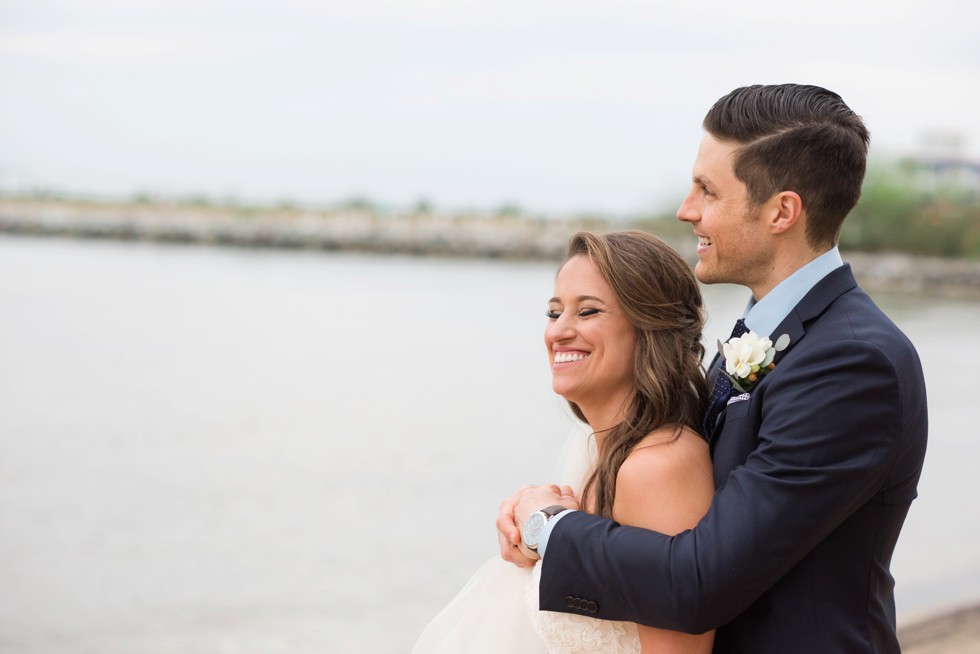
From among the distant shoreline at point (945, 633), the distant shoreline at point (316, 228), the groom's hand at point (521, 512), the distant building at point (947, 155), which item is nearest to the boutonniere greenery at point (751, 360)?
the groom's hand at point (521, 512)

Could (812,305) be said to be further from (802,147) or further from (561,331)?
(561,331)

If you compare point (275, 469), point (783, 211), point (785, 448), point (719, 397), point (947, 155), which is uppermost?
point (947, 155)

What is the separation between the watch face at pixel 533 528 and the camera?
6.59 ft

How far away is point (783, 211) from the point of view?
1.93m

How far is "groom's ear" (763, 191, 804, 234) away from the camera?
1.92 m

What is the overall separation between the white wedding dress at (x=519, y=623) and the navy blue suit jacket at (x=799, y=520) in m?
0.13

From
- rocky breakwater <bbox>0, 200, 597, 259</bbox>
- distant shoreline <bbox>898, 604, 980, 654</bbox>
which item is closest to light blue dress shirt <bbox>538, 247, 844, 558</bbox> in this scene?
distant shoreline <bbox>898, 604, 980, 654</bbox>

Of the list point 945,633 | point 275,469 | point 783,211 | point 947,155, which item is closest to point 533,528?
point 783,211

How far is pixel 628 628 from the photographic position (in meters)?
2.07

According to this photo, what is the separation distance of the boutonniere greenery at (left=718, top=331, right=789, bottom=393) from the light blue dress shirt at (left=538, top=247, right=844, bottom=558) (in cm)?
6

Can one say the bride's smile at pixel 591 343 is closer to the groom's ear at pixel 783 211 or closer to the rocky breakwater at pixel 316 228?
the groom's ear at pixel 783 211

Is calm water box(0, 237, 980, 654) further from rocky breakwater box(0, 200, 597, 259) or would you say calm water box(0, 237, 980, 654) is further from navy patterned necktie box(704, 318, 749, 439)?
rocky breakwater box(0, 200, 597, 259)

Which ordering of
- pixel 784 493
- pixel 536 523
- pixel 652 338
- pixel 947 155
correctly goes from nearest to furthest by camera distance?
pixel 784 493 < pixel 536 523 < pixel 652 338 < pixel 947 155

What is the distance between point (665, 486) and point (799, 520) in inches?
10.7
